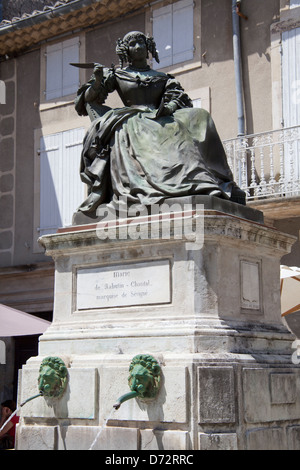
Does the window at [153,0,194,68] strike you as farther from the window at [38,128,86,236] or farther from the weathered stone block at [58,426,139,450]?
the weathered stone block at [58,426,139,450]

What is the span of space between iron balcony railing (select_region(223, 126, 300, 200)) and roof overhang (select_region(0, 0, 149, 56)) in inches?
140

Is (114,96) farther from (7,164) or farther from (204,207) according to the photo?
(204,207)

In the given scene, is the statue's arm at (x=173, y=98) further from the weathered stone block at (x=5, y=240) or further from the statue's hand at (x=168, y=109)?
the weathered stone block at (x=5, y=240)

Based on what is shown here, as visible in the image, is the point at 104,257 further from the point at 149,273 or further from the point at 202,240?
the point at 202,240

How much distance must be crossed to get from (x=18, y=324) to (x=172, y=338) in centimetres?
364

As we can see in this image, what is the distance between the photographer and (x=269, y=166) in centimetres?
1149

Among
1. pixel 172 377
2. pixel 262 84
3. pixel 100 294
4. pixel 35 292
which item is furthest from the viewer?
pixel 35 292

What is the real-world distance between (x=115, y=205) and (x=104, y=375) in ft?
3.89

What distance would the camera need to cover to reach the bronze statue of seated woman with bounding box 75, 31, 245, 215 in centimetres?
537

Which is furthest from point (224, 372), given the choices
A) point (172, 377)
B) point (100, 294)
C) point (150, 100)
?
point (150, 100)

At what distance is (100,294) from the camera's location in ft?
17.7

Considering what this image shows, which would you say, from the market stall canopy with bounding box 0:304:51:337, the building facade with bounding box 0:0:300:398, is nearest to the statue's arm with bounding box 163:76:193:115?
the market stall canopy with bounding box 0:304:51:337

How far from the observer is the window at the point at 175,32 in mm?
12945

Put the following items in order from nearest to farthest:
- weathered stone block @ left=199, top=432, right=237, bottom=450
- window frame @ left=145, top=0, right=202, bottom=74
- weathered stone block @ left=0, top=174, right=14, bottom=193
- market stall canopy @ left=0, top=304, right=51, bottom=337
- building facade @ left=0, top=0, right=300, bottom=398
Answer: weathered stone block @ left=199, top=432, right=237, bottom=450
market stall canopy @ left=0, top=304, right=51, bottom=337
building facade @ left=0, top=0, right=300, bottom=398
window frame @ left=145, top=0, right=202, bottom=74
weathered stone block @ left=0, top=174, right=14, bottom=193
